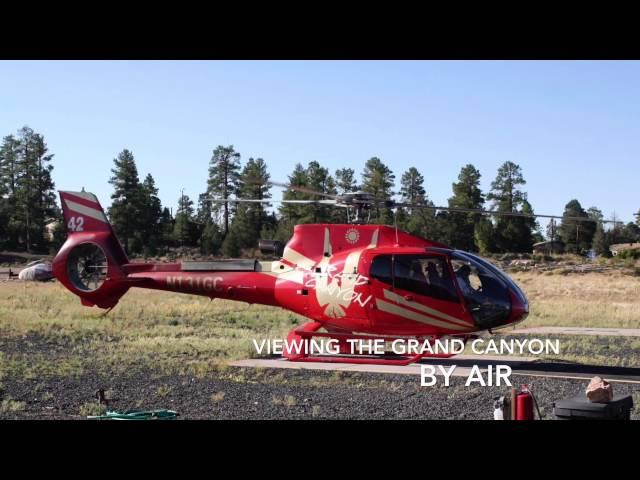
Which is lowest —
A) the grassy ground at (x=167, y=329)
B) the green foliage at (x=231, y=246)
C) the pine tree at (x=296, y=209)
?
the grassy ground at (x=167, y=329)

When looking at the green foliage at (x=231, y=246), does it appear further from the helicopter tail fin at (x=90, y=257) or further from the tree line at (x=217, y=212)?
the helicopter tail fin at (x=90, y=257)

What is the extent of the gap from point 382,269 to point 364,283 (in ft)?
1.44

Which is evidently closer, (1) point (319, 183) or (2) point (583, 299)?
(2) point (583, 299)

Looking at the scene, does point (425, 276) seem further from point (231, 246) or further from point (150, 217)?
point (150, 217)

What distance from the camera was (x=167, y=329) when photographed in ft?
70.7

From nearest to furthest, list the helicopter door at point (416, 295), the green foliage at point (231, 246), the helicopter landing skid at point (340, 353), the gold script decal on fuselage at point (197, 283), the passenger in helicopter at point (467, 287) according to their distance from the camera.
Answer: the passenger in helicopter at point (467, 287) < the helicopter door at point (416, 295) < the helicopter landing skid at point (340, 353) < the gold script decal on fuselage at point (197, 283) < the green foliage at point (231, 246)

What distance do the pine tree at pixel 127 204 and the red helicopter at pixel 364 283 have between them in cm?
3270

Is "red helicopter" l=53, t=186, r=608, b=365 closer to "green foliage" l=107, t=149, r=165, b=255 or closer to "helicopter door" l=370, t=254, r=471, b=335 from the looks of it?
"helicopter door" l=370, t=254, r=471, b=335

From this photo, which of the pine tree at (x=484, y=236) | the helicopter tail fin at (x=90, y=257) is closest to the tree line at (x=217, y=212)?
the pine tree at (x=484, y=236)

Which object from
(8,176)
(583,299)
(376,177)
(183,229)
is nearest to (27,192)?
(8,176)

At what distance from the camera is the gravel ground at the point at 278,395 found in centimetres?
1081

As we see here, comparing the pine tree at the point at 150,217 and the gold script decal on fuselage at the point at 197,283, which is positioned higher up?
the pine tree at the point at 150,217
